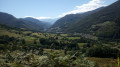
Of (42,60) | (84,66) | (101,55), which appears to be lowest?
(101,55)

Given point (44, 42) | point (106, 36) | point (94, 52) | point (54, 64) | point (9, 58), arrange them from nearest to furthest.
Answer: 1. point (54, 64)
2. point (9, 58)
3. point (94, 52)
4. point (44, 42)
5. point (106, 36)

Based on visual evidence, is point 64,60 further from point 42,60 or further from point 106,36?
point 106,36

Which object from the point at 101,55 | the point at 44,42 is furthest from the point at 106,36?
the point at 101,55

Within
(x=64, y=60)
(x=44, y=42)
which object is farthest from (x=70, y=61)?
(x=44, y=42)

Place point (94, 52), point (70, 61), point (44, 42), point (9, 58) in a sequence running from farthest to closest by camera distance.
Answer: point (44, 42) → point (94, 52) → point (9, 58) → point (70, 61)

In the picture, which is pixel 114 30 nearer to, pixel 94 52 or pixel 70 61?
pixel 94 52

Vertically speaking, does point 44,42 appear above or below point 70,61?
below

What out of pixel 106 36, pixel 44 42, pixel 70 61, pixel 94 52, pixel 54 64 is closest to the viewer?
pixel 54 64

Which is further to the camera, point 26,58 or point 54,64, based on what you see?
point 26,58

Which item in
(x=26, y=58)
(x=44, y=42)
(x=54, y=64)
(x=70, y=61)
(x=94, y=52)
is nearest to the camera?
(x=54, y=64)
